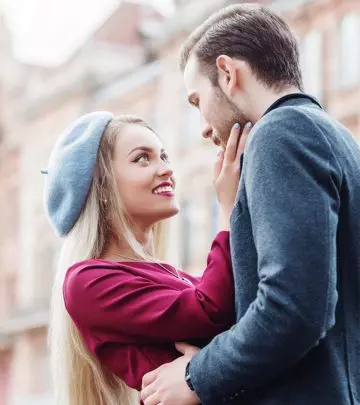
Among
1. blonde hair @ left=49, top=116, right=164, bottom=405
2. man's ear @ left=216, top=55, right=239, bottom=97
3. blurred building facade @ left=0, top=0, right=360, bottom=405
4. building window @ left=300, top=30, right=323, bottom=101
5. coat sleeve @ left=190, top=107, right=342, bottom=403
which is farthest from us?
blurred building facade @ left=0, top=0, right=360, bottom=405

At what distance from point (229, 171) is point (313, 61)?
18.8 metres

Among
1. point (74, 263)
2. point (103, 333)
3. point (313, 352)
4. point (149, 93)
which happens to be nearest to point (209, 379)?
point (313, 352)

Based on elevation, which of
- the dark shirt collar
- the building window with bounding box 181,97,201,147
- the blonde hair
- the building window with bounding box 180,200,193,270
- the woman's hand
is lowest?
the building window with bounding box 180,200,193,270

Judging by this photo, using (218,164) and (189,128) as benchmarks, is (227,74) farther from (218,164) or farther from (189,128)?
(189,128)

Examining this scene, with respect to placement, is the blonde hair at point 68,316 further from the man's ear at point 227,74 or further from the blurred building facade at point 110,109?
the blurred building facade at point 110,109

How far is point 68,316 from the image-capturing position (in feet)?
10.6

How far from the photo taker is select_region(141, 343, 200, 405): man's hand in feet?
8.78

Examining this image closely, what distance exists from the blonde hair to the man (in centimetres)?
46

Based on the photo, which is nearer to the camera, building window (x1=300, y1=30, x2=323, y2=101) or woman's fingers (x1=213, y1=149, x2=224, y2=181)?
woman's fingers (x1=213, y1=149, x2=224, y2=181)

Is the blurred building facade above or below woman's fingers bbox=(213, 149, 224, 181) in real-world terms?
below

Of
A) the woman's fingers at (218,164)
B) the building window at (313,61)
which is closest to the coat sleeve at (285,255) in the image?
the woman's fingers at (218,164)

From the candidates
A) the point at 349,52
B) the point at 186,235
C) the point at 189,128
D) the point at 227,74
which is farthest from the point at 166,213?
the point at 189,128

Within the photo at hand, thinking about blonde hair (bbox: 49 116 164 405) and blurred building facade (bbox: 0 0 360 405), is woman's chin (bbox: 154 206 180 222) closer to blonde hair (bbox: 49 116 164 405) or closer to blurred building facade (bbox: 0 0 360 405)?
blonde hair (bbox: 49 116 164 405)

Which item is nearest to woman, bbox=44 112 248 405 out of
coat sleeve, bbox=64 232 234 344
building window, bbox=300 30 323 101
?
coat sleeve, bbox=64 232 234 344
